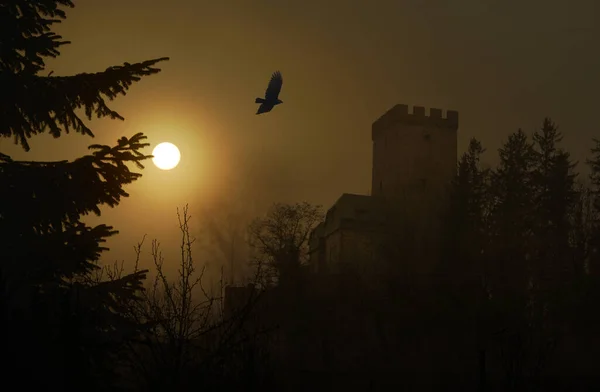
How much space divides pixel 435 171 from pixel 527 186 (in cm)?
2166

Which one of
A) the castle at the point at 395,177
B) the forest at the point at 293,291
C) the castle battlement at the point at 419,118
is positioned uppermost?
the castle battlement at the point at 419,118

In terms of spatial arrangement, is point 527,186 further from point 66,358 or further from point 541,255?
point 66,358

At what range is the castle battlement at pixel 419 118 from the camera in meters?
83.0

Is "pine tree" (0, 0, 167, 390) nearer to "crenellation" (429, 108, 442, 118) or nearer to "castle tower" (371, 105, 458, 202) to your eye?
"castle tower" (371, 105, 458, 202)

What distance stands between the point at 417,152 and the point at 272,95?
66823 mm

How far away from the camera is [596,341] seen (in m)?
39.2

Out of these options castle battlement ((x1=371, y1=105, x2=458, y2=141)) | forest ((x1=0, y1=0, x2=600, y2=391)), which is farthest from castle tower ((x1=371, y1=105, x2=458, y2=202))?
forest ((x1=0, y1=0, x2=600, y2=391))

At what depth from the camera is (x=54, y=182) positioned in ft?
36.9

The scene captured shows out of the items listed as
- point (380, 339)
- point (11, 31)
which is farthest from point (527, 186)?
point (11, 31)

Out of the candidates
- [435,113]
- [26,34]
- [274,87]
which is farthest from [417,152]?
[26,34]

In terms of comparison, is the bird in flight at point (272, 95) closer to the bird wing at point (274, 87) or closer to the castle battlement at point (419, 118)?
the bird wing at point (274, 87)

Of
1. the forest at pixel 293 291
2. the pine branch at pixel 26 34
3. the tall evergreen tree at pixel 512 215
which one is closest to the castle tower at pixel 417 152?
the forest at pixel 293 291

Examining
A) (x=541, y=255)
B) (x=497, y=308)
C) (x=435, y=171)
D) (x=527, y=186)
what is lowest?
(x=497, y=308)

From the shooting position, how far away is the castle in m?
72.8
